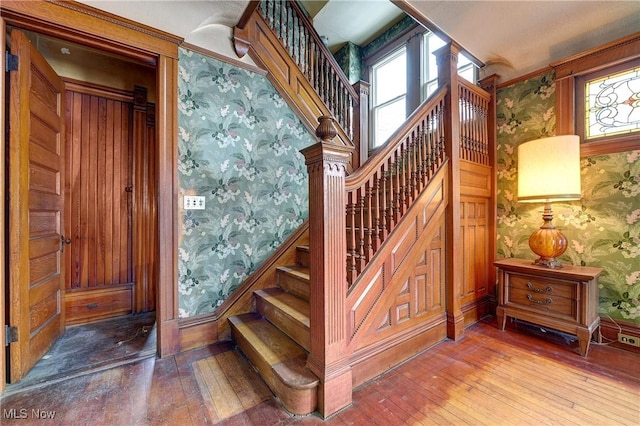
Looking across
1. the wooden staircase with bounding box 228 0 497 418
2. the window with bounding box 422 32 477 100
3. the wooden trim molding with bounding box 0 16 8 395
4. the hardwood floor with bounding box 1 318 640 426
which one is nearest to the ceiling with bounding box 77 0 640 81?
the wooden staircase with bounding box 228 0 497 418

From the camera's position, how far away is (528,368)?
6.15ft

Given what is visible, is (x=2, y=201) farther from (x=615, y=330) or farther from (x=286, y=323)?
(x=615, y=330)

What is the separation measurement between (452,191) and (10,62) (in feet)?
10.9

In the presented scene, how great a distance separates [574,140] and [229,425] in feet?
9.98

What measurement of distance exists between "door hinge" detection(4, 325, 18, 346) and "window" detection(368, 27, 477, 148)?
3754 mm

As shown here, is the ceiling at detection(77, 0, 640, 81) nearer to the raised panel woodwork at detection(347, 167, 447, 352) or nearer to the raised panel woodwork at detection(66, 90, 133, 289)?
the raised panel woodwork at detection(347, 167, 447, 352)

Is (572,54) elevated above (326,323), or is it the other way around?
(572,54)

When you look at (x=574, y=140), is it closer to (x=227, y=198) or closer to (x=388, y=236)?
(x=388, y=236)

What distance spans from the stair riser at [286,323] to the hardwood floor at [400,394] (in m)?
0.34

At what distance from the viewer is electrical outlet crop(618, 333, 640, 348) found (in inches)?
82.9

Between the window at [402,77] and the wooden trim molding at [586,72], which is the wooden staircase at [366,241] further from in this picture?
the window at [402,77]

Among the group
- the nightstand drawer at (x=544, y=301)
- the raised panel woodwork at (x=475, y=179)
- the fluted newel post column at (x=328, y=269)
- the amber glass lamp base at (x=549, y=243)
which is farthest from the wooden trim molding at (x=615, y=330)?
the fluted newel post column at (x=328, y=269)

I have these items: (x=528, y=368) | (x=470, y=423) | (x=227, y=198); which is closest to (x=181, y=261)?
(x=227, y=198)

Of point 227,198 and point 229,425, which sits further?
point 227,198
